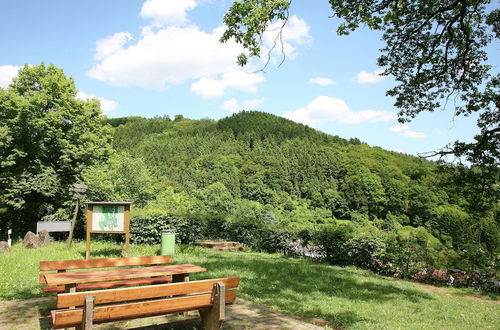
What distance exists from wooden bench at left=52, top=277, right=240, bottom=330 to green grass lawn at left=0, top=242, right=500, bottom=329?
7.73 feet

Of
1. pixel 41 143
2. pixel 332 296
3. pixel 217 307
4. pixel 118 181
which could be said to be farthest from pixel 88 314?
pixel 118 181

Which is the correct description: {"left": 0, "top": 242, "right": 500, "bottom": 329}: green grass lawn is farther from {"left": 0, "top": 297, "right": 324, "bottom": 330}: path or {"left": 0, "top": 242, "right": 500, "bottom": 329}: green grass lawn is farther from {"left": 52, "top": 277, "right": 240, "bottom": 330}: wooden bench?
{"left": 52, "top": 277, "right": 240, "bottom": 330}: wooden bench

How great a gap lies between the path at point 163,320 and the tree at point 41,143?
19.5 m

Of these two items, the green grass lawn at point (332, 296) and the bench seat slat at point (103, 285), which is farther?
the green grass lawn at point (332, 296)

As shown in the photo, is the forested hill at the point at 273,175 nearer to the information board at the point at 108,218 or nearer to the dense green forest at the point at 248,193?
the dense green forest at the point at 248,193

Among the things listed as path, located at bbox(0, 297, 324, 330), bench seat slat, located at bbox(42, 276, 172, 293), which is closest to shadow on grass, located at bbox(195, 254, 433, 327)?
path, located at bbox(0, 297, 324, 330)

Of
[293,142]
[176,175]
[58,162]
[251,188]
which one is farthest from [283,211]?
[58,162]

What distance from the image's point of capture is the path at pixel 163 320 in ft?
16.7

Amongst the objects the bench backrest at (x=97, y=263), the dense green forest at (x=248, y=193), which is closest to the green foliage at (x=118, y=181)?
the dense green forest at (x=248, y=193)

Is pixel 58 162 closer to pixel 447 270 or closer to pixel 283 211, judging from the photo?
pixel 447 270

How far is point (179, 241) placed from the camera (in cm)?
1784

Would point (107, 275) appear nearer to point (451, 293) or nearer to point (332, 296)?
point (332, 296)

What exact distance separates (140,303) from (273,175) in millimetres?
59285

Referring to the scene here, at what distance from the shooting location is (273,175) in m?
63.0
